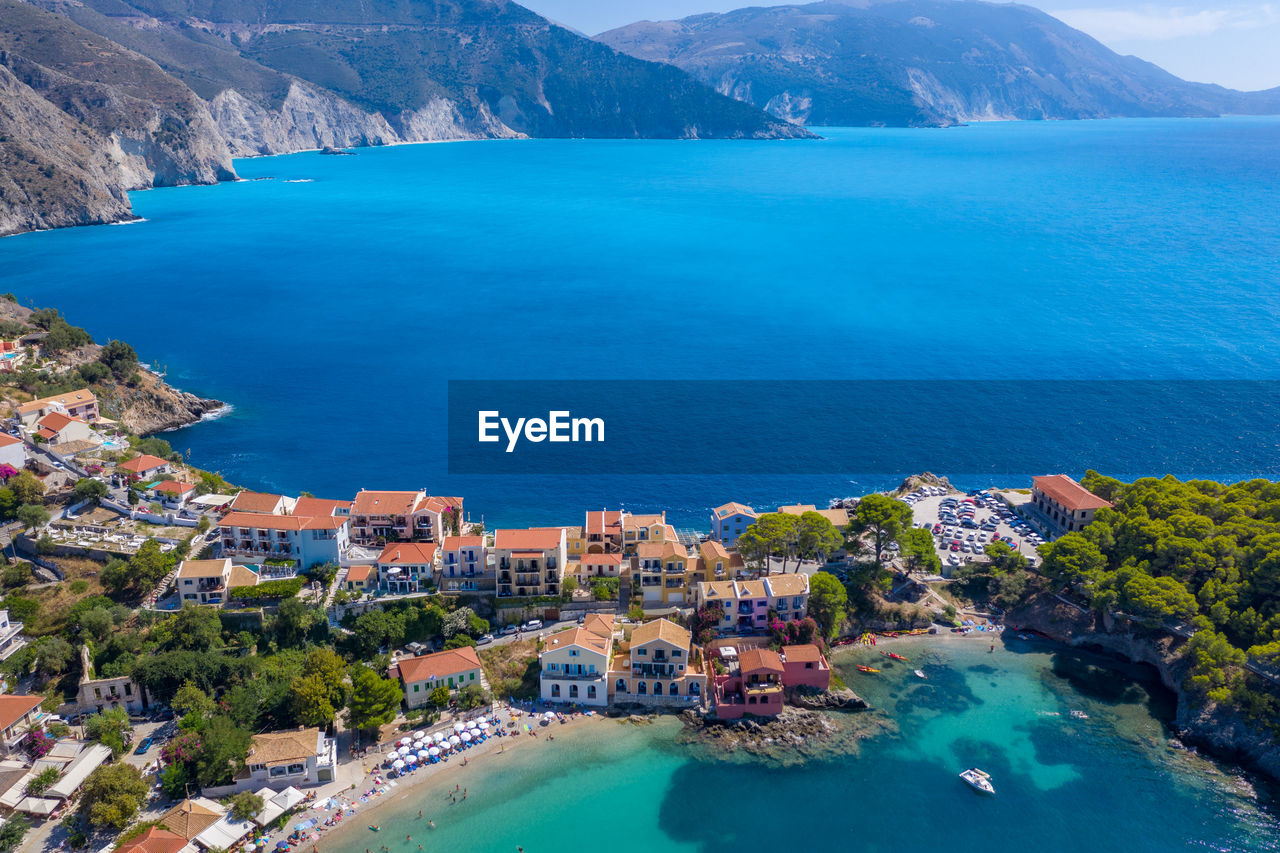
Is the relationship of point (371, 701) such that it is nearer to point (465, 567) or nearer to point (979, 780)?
point (465, 567)

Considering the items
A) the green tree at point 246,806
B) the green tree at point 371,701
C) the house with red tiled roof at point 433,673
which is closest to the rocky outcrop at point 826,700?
the house with red tiled roof at point 433,673

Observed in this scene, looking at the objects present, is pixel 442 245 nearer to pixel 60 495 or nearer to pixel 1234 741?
pixel 60 495

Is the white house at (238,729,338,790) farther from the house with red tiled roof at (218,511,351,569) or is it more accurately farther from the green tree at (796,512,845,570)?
the green tree at (796,512,845,570)

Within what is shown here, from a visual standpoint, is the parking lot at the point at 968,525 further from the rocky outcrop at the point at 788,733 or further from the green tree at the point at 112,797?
the green tree at the point at 112,797

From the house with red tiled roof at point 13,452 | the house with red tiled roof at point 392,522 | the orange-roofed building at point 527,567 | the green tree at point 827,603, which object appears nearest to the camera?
the green tree at point 827,603


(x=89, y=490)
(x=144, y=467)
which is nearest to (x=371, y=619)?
(x=89, y=490)
